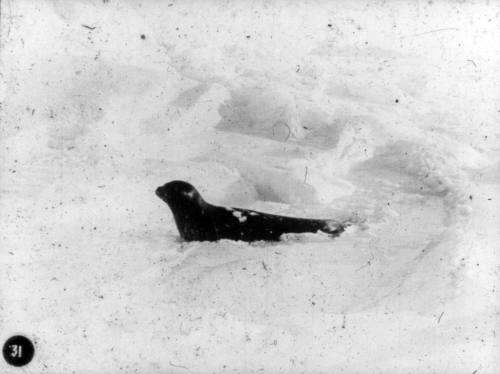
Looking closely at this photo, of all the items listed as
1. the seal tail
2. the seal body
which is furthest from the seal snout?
the seal tail

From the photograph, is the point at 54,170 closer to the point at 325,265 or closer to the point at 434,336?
the point at 325,265

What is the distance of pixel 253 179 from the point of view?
393cm

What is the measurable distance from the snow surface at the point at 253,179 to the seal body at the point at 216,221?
9 centimetres

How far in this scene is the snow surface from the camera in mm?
3020

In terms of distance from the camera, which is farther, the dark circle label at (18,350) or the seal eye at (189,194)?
the seal eye at (189,194)

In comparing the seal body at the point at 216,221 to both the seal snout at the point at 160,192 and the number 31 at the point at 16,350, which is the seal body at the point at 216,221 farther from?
A: the number 31 at the point at 16,350

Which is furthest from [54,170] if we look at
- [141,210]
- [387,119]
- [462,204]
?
[462,204]


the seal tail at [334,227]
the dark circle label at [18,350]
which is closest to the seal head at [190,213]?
the seal tail at [334,227]

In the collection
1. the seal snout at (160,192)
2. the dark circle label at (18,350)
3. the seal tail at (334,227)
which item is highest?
the seal snout at (160,192)

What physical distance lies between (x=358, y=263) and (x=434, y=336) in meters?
0.66

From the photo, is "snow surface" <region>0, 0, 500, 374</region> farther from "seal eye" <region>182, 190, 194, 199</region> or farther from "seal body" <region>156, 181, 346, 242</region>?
"seal eye" <region>182, 190, 194, 199</region>

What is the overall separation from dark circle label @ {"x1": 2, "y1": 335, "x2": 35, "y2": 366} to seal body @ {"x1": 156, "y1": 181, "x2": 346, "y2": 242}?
3.92 ft

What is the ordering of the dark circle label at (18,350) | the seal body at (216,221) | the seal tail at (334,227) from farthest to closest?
the seal tail at (334,227) → the seal body at (216,221) → the dark circle label at (18,350)

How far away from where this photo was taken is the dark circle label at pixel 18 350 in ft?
9.68
